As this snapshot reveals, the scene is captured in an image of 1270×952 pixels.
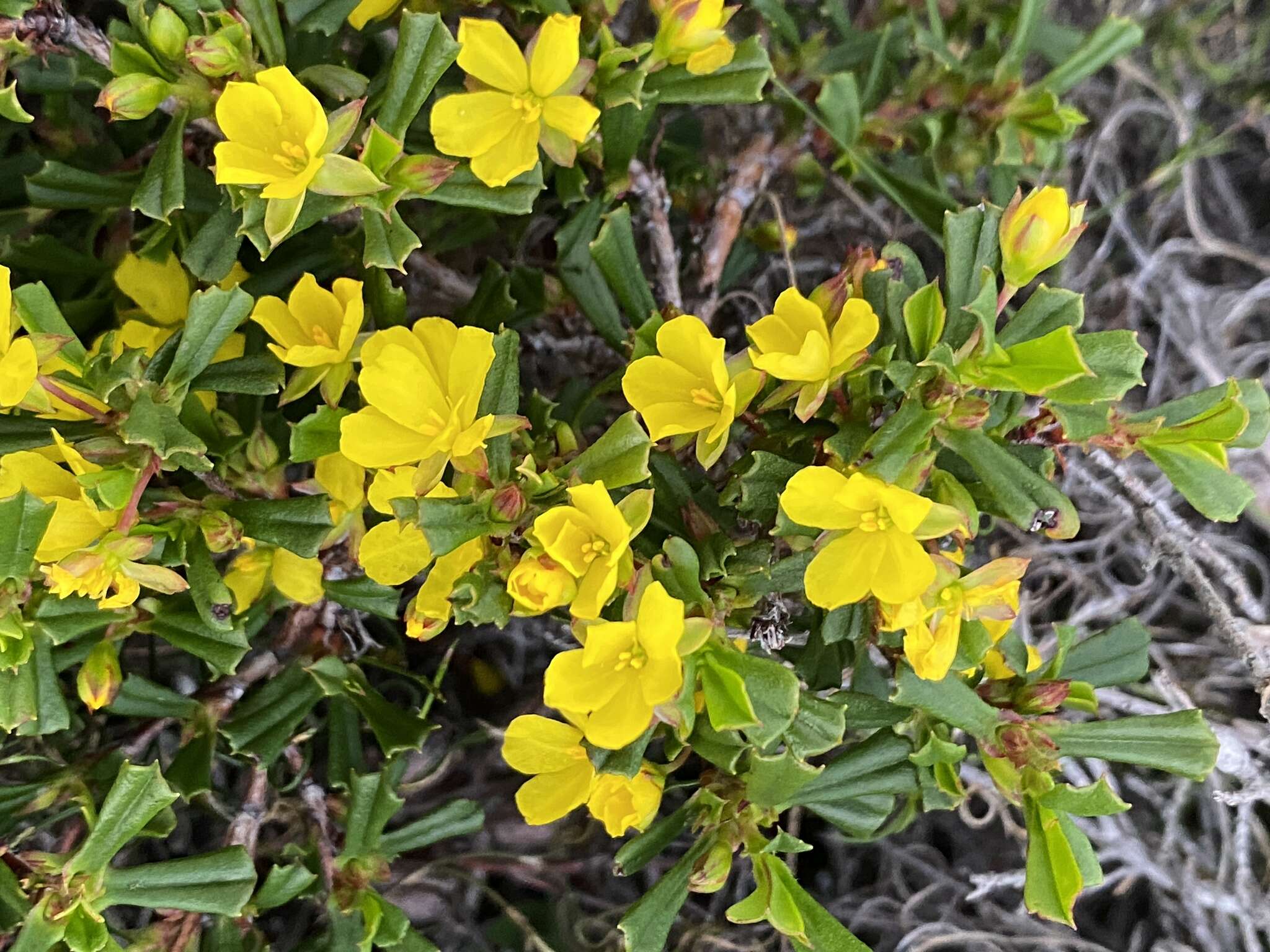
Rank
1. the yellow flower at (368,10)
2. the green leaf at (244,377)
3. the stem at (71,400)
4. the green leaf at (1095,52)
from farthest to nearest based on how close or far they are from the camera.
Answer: the green leaf at (1095,52) → the yellow flower at (368,10) → the green leaf at (244,377) → the stem at (71,400)

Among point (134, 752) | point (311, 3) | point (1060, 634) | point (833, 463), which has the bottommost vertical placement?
point (134, 752)

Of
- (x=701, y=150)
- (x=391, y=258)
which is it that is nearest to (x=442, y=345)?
(x=391, y=258)

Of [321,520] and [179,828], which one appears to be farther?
[179,828]

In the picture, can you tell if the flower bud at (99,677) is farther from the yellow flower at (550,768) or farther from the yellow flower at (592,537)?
the yellow flower at (592,537)

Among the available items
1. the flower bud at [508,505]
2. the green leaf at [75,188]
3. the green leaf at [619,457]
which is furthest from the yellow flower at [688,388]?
the green leaf at [75,188]

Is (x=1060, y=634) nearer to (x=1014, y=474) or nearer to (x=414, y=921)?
(x=1014, y=474)

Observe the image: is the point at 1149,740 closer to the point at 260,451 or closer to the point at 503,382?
the point at 503,382

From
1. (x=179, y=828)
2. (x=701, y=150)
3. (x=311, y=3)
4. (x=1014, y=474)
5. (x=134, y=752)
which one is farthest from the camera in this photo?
(x=701, y=150)

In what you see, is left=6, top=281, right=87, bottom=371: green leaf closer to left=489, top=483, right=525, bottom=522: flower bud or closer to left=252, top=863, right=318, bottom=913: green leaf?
left=489, top=483, right=525, bottom=522: flower bud
